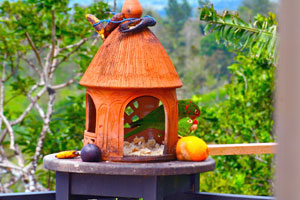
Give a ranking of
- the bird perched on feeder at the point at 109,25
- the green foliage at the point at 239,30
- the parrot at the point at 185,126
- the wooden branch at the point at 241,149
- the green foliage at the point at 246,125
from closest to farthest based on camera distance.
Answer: the bird perched on feeder at the point at 109,25 → the parrot at the point at 185,126 → the wooden branch at the point at 241,149 → the green foliage at the point at 239,30 → the green foliage at the point at 246,125

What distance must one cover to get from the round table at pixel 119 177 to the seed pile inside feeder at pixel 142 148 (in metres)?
0.17

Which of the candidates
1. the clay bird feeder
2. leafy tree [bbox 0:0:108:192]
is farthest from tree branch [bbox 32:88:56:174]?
the clay bird feeder

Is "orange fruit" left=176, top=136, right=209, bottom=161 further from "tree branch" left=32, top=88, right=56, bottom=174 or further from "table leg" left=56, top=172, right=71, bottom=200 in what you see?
"tree branch" left=32, top=88, right=56, bottom=174

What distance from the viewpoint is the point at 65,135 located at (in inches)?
201

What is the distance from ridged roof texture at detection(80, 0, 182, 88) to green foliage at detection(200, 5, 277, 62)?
190 cm

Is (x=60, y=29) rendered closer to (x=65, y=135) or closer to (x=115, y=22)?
(x=65, y=135)

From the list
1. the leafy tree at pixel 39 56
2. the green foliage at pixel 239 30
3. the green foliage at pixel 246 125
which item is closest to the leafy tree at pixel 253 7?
the green foliage at pixel 246 125

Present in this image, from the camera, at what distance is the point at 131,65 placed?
2502mm

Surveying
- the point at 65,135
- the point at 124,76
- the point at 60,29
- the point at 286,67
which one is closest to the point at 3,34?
the point at 60,29

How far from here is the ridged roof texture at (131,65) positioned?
97.3 inches

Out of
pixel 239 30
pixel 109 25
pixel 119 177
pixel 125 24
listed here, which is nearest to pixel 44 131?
pixel 239 30

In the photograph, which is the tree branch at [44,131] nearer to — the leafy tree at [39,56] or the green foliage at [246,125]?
the leafy tree at [39,56]

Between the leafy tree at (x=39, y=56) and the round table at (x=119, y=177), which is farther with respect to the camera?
the leafy tree at (x=39, y=56)

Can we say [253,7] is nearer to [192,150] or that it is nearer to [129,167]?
[192,150]
